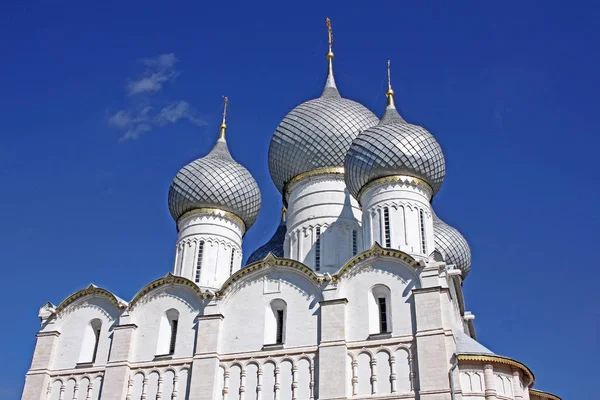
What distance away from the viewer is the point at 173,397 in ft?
52.6

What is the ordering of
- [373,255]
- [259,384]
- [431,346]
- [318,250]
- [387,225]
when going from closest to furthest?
1. [431,346]
2. [259,384]
3. [373,255]
4. [387,225]
5. [318,250]

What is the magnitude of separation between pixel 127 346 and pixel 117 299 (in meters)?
1.26

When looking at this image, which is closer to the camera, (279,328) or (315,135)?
(279,328)

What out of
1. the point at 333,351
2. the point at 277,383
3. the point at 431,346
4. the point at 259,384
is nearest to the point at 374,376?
the point at 333,351

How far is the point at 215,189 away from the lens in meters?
21.1

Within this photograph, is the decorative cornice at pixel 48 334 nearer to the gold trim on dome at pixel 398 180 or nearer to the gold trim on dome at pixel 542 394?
the gold trim on dome at pixel 398 180

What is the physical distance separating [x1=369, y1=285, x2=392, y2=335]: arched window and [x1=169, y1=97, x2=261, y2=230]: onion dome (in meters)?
6.44

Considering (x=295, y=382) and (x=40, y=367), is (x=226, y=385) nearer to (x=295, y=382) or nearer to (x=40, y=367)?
(x=295, y=382)

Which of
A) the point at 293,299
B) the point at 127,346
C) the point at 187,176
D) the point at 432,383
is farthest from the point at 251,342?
the point at 187,176

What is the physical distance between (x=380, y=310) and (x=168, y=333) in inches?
189

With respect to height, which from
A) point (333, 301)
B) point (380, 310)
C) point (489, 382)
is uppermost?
point (333, 301)

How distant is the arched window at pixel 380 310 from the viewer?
1566cm

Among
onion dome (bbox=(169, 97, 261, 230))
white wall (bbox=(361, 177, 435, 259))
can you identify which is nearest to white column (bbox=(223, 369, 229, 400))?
white wall (bbox=(361, 177, 435, 259))

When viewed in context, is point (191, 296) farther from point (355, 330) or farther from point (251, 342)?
point (355, 330)
